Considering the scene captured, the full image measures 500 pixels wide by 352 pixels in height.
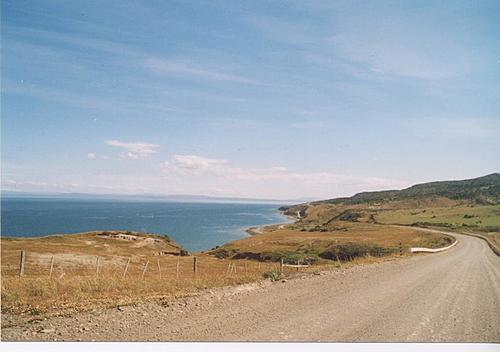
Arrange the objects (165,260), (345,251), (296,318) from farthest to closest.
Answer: (345,251), (165,260), (296,318)

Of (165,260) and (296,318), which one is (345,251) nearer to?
(165,260)

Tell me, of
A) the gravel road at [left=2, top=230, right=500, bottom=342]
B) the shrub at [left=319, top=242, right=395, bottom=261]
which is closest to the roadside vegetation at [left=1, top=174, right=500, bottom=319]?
the shrub at [left=319, top=242, right=395, bottom=261]

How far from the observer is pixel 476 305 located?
1342 centimetres

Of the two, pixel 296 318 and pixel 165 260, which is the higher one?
pixel 296 318

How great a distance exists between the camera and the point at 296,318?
35.5 ft

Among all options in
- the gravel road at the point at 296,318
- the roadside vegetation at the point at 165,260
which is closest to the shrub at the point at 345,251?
the roadside vegetation at the point at 165,260

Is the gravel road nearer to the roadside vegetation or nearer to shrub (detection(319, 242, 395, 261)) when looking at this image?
the roadside vegetation

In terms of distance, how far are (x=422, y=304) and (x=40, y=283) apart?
13041 millimetres

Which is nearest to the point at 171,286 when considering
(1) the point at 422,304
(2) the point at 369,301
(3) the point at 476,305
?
(2) the point at 369,301

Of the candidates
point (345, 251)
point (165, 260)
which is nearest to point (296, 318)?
point (165, 260)

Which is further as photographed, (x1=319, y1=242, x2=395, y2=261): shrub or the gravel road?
(x1=319, y1=242, x2=395, y2=261): shrub

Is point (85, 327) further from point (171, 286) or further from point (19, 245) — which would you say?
point (19, 245)

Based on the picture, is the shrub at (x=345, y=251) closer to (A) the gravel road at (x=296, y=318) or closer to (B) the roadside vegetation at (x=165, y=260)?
(B) the roadside vegetation at (x=165, y=260)

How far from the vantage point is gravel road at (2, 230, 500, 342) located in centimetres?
937
